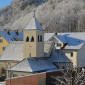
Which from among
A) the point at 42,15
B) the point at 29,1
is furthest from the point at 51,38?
the point at 29,1

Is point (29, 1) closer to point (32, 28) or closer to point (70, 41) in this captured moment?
point (70, 41)

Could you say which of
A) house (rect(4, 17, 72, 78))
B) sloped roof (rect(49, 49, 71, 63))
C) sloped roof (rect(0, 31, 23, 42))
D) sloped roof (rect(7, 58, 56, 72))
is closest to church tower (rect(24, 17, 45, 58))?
house (rect(4, 17, 72, 78))

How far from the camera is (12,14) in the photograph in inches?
7461

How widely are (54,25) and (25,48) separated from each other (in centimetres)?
7315

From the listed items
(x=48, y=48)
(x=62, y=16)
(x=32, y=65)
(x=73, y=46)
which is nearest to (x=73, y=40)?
(x=73, y=46)

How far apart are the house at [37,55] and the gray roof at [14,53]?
2.04ft

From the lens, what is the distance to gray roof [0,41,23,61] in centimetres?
4586

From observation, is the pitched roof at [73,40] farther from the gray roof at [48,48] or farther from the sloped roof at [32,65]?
the sloped roof at [32,65]

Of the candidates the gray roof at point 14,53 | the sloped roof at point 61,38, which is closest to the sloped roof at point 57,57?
the gray roof at point 14,53

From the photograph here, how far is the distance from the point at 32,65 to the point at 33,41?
503 centimetres

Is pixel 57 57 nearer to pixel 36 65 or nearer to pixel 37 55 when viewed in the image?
pixel 37 55

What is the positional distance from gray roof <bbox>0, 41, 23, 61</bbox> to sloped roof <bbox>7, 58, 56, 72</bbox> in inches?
179

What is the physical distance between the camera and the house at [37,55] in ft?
133

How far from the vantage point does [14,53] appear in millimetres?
46688
